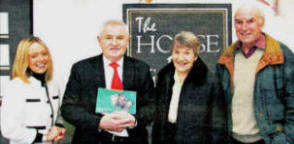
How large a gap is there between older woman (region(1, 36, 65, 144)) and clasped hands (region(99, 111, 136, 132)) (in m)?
0.21

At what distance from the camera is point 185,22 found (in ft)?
4.63

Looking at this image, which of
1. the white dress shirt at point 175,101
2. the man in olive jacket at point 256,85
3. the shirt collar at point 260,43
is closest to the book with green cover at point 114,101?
the white dress shirt at point 175,101

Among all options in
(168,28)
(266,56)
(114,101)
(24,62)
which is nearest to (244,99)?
(266,56)

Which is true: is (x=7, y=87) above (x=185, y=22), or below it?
below

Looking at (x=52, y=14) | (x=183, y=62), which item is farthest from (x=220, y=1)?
(x=52, y=14)

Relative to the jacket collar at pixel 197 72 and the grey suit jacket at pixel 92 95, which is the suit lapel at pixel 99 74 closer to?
the grey suit jacket at pixel 92 95

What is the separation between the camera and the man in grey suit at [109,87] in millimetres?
1330

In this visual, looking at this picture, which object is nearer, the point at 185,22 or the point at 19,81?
the point at 19,81

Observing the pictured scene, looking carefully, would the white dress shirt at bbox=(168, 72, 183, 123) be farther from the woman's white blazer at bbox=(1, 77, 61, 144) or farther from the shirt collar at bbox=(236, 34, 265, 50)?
the woman's white blazer at bbox=(1, 77, 61, 144)

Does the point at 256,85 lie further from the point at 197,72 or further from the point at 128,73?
the point at 128,73

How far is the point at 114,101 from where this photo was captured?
133 cm

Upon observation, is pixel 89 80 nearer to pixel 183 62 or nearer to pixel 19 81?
pixel 19 81

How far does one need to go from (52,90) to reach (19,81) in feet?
0.43

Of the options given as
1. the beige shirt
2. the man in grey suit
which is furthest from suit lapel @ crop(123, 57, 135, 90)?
the beige shirt
